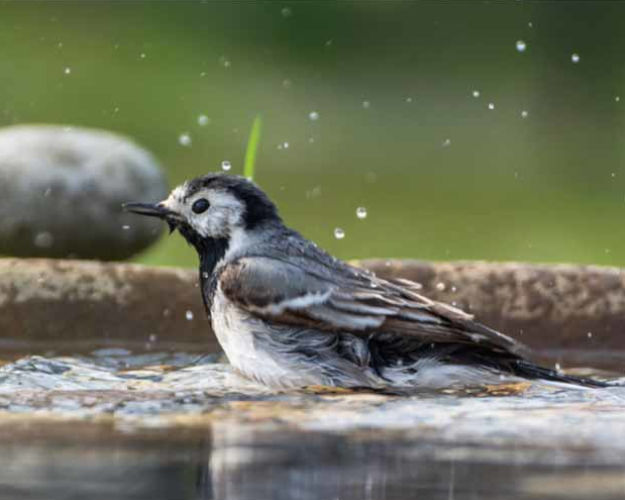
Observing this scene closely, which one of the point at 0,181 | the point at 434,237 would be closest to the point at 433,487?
the point at 0,181

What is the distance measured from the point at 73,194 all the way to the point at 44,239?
0.29 metres

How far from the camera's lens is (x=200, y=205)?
6.80 meters

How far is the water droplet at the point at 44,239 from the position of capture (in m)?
9.49

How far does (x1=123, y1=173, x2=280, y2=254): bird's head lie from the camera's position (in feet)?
22.1

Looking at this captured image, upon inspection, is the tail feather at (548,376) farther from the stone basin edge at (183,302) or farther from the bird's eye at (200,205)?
the bird's eye at (200,205)

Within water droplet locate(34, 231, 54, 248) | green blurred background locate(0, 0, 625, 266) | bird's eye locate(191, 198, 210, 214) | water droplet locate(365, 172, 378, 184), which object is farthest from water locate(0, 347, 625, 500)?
water droplet locate(365, 172, 378, 184)

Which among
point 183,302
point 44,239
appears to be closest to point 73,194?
point 44,239

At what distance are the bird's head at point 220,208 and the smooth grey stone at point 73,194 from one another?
2.75m

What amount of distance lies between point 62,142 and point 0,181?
48 cm

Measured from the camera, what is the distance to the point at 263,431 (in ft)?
15.7

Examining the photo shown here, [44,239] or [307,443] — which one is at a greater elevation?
[44,239]

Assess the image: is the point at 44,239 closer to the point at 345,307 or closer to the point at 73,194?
the point at 73,194

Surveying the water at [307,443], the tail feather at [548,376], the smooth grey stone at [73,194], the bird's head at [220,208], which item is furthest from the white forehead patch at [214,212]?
the smooth grey stone at [73,194]

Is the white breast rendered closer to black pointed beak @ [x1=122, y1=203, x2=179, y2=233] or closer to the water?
the water
